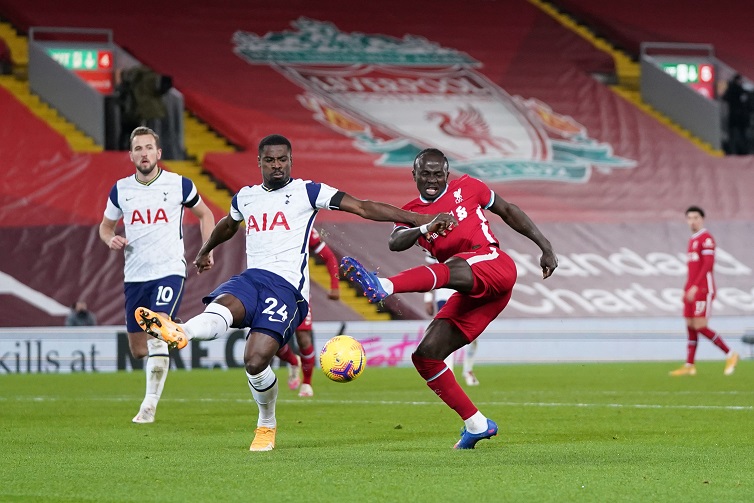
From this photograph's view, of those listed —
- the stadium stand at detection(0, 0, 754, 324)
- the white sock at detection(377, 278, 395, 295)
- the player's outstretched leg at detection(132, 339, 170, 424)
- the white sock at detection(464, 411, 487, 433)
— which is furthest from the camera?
the stadium stand at detection(0, 0, 754, 324)

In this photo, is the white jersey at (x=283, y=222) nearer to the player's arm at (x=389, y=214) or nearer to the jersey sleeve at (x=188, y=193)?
the player's arm at (x=389, y=214)

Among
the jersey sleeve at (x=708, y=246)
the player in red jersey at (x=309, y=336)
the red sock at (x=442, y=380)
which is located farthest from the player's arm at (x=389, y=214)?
the jersey sleeve at (x=708, y=246)

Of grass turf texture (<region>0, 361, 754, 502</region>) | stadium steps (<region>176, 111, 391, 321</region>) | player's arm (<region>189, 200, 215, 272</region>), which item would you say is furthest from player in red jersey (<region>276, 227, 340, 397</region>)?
stadium steps (<region>176, 111, 391, 321</region>)

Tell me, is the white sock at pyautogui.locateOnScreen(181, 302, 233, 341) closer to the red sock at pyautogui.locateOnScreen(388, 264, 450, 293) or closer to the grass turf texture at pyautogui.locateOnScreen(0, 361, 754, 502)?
the grass turf texture at pyautogui.locateOnScreen(0, 361, 754, 502)

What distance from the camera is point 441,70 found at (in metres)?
30.3

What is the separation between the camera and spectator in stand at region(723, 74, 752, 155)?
30500 mm

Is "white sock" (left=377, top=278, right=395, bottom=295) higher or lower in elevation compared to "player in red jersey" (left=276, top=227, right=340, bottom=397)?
higher

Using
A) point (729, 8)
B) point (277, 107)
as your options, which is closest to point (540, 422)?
point (277, 107)

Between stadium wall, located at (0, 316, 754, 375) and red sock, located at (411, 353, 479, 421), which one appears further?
stadium wall, located at (0, 316, 754, 375)

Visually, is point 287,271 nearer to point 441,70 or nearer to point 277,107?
point 277,107

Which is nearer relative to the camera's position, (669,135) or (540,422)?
(540,422)

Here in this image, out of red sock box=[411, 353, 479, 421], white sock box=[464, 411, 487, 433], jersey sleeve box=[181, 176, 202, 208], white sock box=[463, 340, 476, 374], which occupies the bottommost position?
white sock box=[463, 340, 476, 374]

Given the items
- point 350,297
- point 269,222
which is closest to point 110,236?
point 269,222

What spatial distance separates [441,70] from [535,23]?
3489 mm
